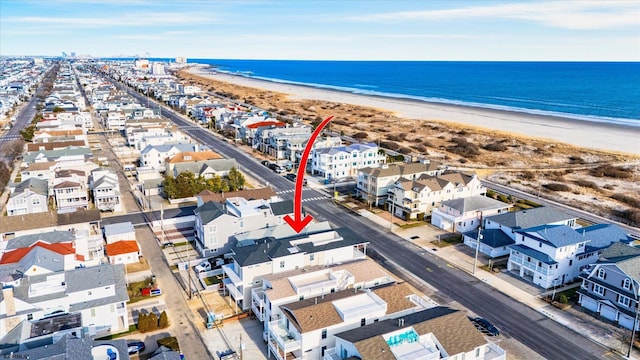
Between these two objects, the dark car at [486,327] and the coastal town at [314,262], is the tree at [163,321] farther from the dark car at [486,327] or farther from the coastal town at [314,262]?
the dark car at [486,327]

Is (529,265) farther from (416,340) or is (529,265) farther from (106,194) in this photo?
(106,194)

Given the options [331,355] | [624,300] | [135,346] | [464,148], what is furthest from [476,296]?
[464,148]

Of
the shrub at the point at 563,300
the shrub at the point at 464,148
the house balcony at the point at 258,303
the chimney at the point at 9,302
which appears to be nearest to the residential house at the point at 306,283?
the house balcony at the point at 258,303

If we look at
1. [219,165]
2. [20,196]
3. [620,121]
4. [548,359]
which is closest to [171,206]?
[219,165]

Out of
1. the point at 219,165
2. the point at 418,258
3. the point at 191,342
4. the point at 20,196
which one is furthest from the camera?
the point at 219,165

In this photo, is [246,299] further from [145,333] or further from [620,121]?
[620,121]

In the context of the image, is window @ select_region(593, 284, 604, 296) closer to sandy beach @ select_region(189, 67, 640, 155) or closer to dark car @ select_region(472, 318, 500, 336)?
dark car @ select_region(472, 318, 500, 336)

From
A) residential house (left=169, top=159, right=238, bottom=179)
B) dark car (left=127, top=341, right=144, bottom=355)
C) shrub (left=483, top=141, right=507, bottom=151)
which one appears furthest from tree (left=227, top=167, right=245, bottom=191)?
shrub (left=483, top=141, right=507, bottom=151)
